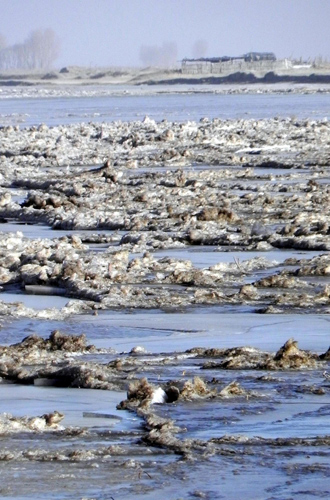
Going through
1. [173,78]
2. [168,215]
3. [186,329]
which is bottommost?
[173,78]

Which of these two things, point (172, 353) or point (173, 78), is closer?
point (172, 353)

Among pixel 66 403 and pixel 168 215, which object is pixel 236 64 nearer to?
pixel 168 215

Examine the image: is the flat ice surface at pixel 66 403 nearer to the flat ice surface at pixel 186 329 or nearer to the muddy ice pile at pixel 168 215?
the flat ice surface at pixel 186 329

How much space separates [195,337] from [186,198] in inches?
351

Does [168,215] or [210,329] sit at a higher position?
[210,329]

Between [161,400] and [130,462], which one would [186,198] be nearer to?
[161,400]

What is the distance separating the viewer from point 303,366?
6797 millimetres

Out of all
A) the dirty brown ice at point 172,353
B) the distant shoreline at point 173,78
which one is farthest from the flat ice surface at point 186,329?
the distant shoreline at point 173,78

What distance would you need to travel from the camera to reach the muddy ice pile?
964cm

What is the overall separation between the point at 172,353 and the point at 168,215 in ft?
24.6

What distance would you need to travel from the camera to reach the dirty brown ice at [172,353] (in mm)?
4941

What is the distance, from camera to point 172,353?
7324mm

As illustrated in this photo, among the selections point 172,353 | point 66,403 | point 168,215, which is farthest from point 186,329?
point 168,215

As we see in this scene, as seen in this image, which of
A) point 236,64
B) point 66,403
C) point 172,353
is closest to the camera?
point 66,403
